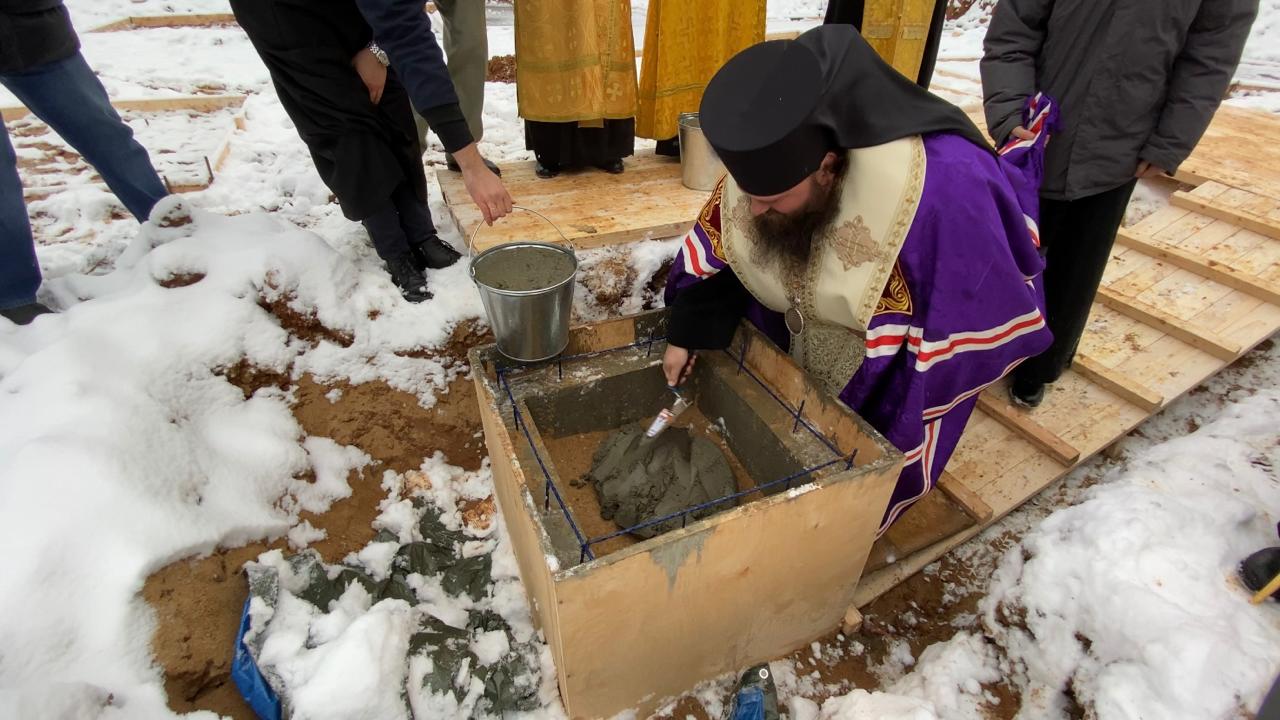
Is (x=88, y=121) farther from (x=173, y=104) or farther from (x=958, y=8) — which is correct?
(x=958, y=8)

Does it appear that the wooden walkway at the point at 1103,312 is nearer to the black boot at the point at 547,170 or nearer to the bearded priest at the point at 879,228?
the black boot at the point at 547,170

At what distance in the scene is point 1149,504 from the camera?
85.0 inches

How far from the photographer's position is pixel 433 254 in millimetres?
3008

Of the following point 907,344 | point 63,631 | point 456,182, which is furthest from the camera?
point 456,182

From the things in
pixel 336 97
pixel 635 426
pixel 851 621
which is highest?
pixel 336 97

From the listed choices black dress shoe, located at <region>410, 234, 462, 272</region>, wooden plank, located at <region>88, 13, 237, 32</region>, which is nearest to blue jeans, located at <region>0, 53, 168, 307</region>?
black dress shoe, located at <region>410, 234, 462, 272</region>

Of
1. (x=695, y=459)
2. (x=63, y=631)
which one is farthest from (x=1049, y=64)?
(x=63, y=631)

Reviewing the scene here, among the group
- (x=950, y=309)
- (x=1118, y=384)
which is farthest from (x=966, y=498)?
(x=950, y=309)

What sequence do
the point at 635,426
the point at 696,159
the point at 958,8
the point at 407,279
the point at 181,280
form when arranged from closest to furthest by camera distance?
the point at 635,426 → the point at 181,280 → the point at 407,279 → the point at 696,159 → the point at 958,8

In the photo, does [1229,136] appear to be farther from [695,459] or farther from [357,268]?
[357,268]

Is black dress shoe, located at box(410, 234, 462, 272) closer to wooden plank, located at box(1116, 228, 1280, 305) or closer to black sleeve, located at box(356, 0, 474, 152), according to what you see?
black sleeve, located at box(356, 0, 474, 152)

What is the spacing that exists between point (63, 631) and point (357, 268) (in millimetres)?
1809

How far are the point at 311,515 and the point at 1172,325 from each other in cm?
428

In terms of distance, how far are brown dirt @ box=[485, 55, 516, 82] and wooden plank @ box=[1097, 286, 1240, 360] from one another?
5619 millimetres
